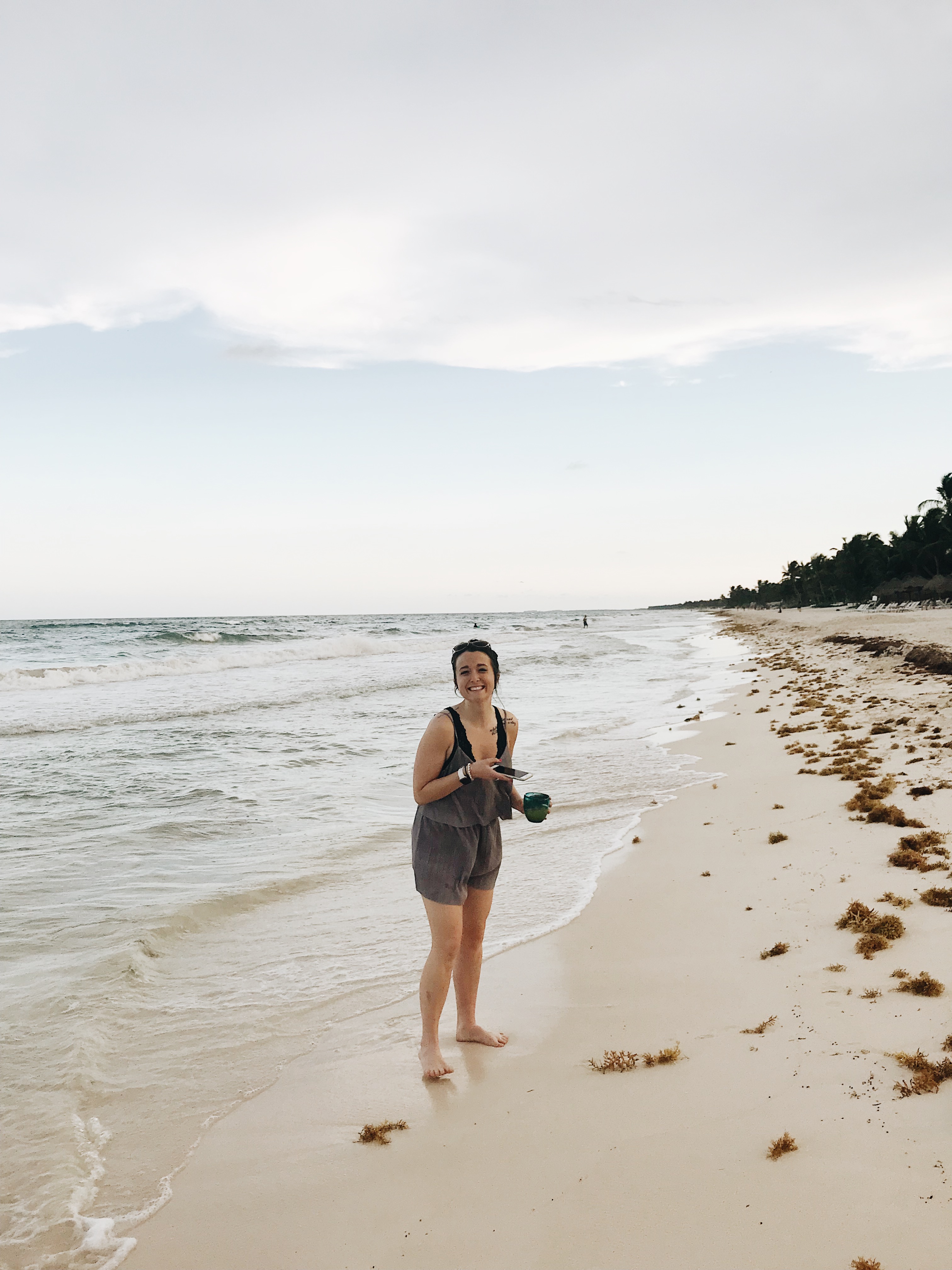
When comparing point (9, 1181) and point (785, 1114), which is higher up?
point (785, 1114)

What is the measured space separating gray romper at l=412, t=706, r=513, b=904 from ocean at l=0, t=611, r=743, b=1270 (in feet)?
4.28

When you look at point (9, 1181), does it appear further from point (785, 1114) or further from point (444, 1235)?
point (785, 1114)

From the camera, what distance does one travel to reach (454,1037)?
4.30 m

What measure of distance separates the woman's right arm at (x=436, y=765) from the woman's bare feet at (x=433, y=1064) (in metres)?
1.23

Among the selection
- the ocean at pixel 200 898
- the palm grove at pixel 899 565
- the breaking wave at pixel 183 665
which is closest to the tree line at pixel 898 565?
the palm grove at pixel 899 565

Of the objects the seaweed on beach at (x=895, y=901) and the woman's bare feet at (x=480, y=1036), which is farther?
the seaweed on beach at (x=895, y=901)

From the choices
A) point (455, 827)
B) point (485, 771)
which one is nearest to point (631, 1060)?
point (455, 827)

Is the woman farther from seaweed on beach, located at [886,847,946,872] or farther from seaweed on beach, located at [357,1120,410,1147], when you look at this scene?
seaweed on beach, located at [886,847,946,872]

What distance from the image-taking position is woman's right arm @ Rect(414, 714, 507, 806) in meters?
3.71

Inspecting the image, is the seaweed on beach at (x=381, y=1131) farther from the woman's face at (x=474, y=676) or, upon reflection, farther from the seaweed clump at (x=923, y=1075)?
the seaweed clump at (x=923, y=1075)

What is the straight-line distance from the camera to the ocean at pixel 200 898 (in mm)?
3590

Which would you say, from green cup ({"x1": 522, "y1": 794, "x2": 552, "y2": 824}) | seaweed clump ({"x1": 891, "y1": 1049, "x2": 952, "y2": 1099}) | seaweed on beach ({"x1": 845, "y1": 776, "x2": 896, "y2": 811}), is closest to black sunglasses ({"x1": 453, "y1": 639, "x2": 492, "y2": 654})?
green cup ({"x1": 522, "y1": 794, "x2": 552, "y2": 824})

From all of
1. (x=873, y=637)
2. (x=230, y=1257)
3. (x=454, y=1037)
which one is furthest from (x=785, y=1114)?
(x=873, y=637)

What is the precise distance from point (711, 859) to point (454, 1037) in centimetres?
330
